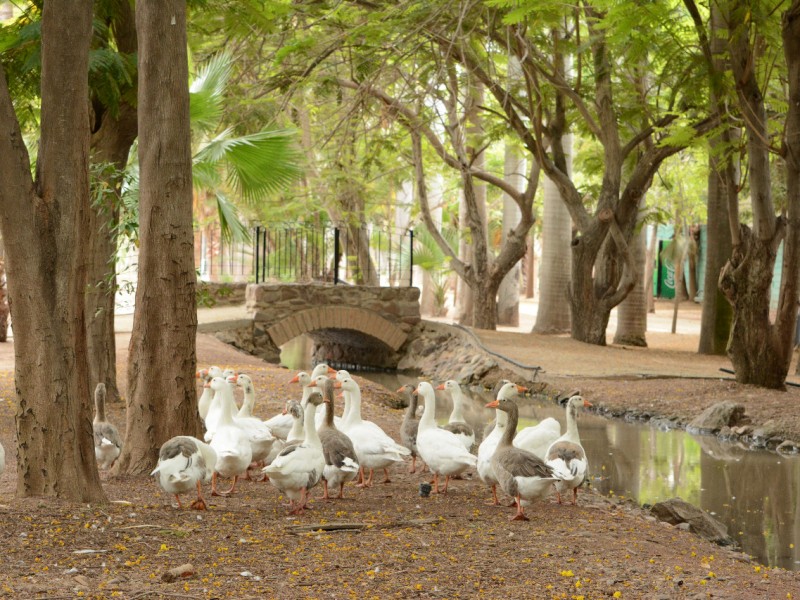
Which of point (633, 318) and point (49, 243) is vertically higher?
point (49, 243)

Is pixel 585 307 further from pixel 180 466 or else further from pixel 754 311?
pixel 180 466

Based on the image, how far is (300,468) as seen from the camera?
7066 mm

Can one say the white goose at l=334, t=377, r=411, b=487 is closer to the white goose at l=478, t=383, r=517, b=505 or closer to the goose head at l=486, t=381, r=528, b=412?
the white goose at l=478, t=383, r=517, b=505

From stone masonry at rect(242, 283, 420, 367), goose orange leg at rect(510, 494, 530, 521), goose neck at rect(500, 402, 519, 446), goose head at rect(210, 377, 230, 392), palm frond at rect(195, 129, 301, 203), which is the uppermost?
palm frond at rect(195, 129, 301, 203)

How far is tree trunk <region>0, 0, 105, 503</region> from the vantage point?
20.0 feet

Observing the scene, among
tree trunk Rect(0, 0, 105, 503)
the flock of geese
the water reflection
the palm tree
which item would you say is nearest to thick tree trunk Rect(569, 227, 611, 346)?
the water reflection

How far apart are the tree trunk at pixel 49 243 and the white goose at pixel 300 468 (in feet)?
4.73

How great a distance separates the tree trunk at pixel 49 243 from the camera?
6.08 metres

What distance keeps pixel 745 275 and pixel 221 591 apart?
12078 mm

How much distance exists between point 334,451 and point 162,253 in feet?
6.98

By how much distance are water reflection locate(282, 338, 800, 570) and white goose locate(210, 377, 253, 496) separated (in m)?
4.23

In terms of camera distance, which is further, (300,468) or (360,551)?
(300,468)

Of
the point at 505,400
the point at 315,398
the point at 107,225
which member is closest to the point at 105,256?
the point at 107,225

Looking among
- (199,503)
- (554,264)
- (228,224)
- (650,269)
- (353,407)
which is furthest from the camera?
(650,269)
